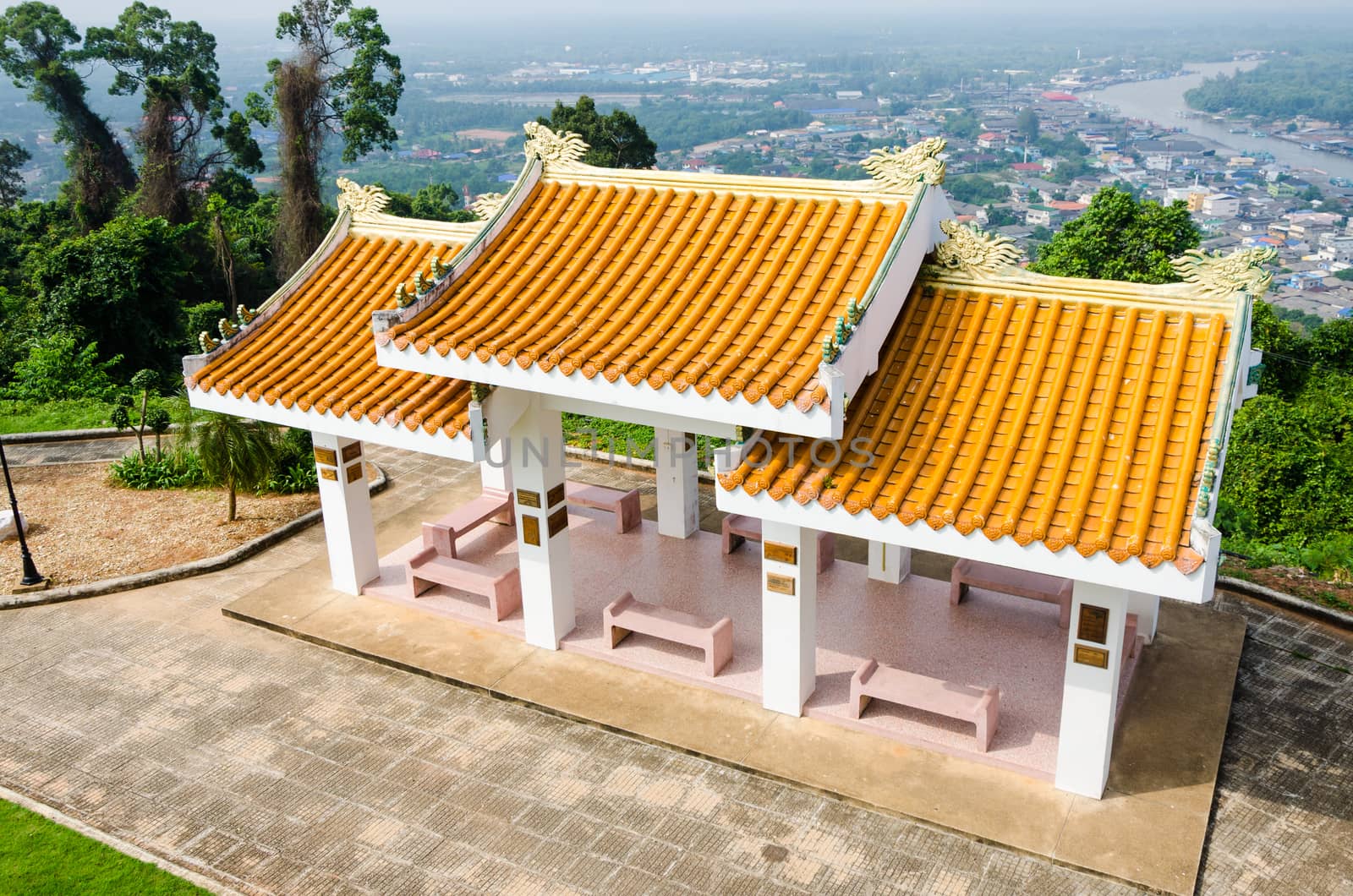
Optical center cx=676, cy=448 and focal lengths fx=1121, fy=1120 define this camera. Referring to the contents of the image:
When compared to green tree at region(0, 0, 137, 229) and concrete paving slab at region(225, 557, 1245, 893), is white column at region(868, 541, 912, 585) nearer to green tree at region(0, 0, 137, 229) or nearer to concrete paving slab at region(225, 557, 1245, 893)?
concrete paving slab at region(225, 557, 1245, 893)

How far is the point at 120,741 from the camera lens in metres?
11.4

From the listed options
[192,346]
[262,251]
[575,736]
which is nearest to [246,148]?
[262,251]

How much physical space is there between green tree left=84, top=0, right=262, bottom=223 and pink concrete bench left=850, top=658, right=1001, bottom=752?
3456 centimetres

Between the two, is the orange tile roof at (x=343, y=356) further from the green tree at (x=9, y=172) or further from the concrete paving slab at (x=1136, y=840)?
the green tree at (x=9, y=172)

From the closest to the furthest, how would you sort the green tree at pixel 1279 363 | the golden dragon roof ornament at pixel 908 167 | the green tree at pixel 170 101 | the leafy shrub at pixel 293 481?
1. the golden dragon roof ornament at pixel 908 167
2. the leafy shrub at pixel 293 481
3. the green tree at pixel 1279 363
4. the green tree at pixel 170 101

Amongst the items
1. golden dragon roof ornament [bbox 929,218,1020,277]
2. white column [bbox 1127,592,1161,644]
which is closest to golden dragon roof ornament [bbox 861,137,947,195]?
golden dragon roof ornament [bbox 929,218,1020,277]

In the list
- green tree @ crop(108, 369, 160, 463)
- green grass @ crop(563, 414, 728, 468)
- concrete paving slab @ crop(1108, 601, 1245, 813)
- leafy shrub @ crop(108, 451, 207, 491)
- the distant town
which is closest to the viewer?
concrete paving slab @ crop(1108, 601, 1245, 813)

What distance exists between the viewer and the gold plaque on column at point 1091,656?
9.47 meters

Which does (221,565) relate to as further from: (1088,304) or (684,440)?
(1088,304)

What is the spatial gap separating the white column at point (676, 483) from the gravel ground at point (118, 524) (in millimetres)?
5615

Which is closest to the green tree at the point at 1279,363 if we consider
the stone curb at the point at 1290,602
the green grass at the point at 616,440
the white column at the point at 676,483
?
the green grass at the point at 616,440

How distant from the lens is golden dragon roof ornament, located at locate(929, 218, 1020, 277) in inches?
426

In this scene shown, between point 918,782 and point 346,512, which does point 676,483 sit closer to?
point 346,512

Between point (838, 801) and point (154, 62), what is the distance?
4858 centimetres
